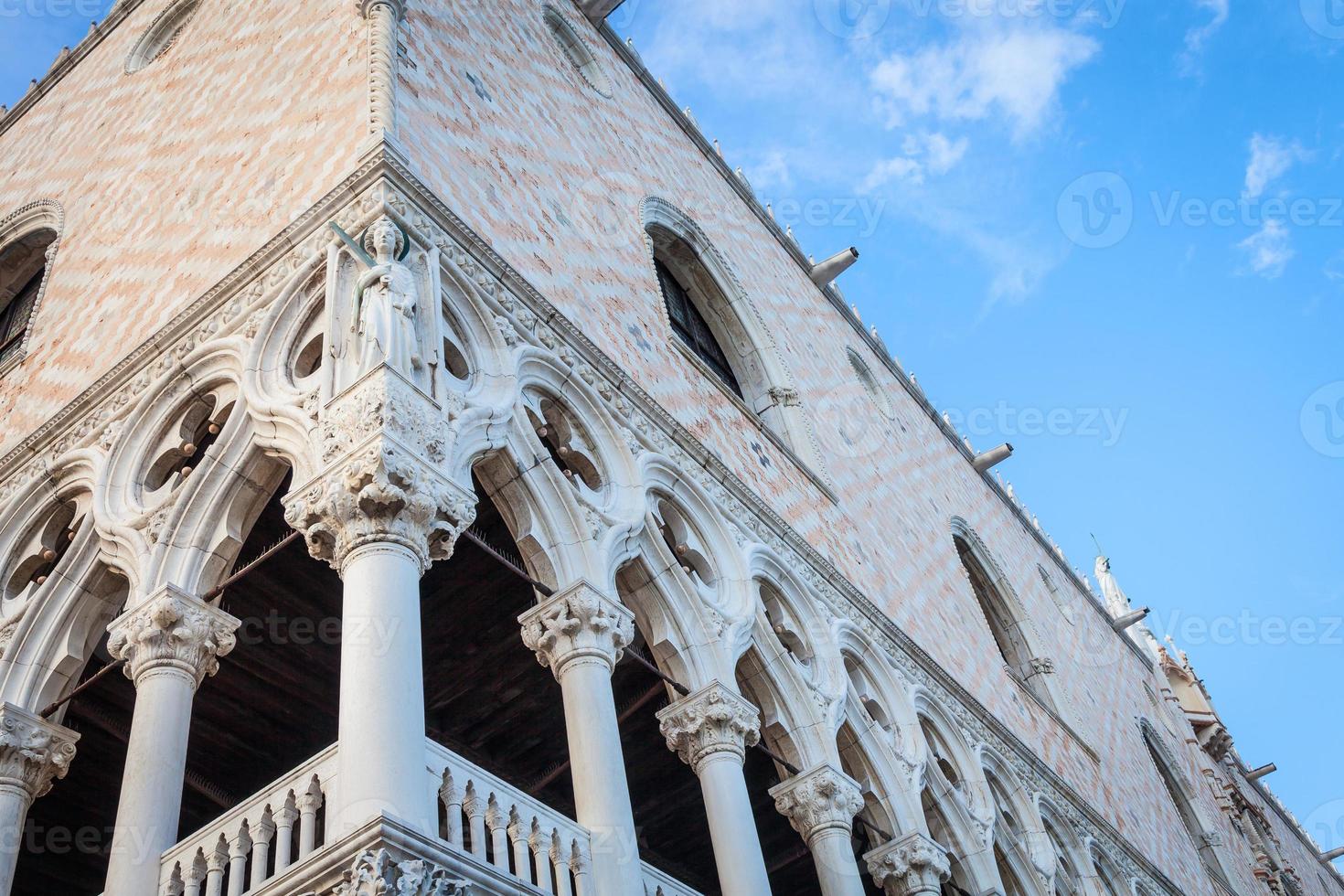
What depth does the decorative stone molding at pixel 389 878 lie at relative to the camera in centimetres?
447

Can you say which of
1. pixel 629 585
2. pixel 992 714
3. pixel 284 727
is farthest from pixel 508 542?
pixel 992 714

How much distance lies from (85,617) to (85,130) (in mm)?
5394

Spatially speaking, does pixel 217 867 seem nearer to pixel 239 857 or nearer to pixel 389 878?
pixel 239 857

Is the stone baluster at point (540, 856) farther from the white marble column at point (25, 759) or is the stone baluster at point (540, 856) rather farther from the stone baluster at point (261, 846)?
the white marble column at point (25, 759)

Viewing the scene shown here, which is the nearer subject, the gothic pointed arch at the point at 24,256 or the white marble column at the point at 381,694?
the white marble column at the point at 381,694

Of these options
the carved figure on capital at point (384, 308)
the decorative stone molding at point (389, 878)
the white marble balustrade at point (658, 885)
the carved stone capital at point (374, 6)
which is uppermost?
the carved stone capital at point (374, 6)

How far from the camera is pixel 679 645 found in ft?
24.5

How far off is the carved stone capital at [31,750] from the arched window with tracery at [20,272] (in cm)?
466

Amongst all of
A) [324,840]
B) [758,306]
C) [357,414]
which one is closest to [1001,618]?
[758,306]

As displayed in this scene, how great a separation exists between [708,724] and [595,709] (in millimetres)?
1061

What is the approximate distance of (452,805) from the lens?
519cm

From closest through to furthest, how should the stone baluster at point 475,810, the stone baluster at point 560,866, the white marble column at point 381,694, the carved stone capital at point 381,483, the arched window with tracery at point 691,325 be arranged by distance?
the white marble column at point 381,694
the stone baluster at point 475,810
the stone baluster at point 560,866
the carved stone capital at point 381,483
the arched window with tracery at point 691,325

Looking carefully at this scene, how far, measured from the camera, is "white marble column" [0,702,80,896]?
21.0ft

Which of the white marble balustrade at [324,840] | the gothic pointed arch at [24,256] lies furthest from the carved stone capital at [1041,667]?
the gothic pointed arch at [24,256]
